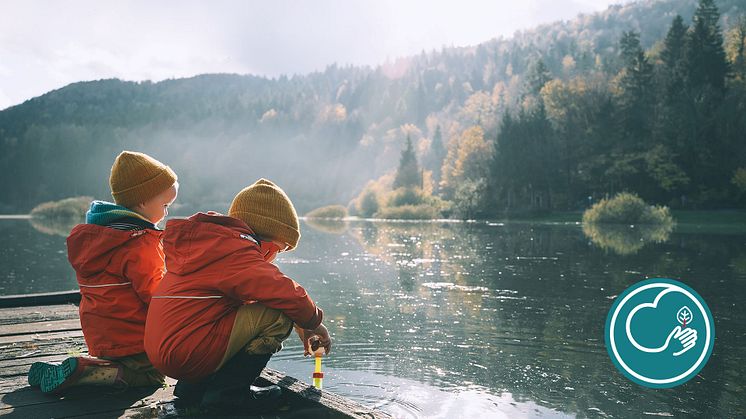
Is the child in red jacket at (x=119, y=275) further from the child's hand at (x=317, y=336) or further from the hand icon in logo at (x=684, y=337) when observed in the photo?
the hand icon in logo at (x=684, y=337)

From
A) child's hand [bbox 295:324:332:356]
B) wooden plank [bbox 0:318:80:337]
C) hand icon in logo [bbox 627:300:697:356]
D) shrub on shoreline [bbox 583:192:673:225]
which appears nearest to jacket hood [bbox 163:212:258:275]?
child's hand [bbox 295:324:332:356]

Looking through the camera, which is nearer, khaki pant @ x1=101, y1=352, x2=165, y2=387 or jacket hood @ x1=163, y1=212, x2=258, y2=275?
jacket hood @ x1=163, y1=212, x2=258, y2=275

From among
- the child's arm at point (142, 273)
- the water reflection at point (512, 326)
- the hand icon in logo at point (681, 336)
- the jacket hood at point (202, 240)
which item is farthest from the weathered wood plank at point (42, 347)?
the hand icon in logo at point (681, 336)

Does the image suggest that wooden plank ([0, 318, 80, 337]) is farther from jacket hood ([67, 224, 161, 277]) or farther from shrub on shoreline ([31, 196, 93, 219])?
shrub on shoreline ([31, 196, 93, 219])

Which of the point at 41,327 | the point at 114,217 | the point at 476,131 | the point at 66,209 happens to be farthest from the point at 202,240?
the point at 476,131

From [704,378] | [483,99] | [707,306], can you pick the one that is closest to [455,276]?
[707,306]

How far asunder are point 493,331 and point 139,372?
719 centimetres

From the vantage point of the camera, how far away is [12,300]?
7.92 meters

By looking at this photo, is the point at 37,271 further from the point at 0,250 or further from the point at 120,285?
the point at 120,285

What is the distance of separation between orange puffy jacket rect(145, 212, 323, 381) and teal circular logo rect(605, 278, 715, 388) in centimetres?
582

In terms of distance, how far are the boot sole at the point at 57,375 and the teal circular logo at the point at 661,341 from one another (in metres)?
6.39

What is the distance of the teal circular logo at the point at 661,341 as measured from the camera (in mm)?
8008

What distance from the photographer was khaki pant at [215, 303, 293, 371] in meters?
3.64

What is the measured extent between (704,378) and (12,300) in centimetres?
875
